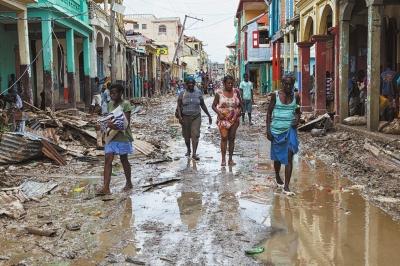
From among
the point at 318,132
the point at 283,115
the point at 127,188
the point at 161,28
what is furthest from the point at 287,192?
the point at 161,28

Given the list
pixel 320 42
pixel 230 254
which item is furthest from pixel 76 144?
pixel 320 42

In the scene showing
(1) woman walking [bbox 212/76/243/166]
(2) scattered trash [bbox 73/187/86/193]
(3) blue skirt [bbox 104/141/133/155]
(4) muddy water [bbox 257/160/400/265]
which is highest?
(1) woman walking [bbox 212/76/243/166]

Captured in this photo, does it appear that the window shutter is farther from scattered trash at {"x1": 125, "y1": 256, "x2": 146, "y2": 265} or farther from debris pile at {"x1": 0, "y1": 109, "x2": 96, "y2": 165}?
scattered trash at {"x1": 125, "y1": 256, "x2": 146, "y2": 265}

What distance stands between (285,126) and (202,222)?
206 cm

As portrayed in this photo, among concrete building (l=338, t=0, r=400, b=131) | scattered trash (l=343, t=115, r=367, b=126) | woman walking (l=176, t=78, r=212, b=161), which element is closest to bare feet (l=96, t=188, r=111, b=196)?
woman walking (l=176, t=78, r=212, b=161)

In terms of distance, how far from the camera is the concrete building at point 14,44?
Answer: 1620 cm

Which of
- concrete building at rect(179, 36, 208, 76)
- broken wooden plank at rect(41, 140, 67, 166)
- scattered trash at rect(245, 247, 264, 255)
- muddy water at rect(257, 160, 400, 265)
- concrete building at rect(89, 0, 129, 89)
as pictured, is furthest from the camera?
concrete building at rect(179, 36, 208, 76)

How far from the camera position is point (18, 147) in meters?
9.57

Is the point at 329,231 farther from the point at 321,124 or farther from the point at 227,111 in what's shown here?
the point at 321,124

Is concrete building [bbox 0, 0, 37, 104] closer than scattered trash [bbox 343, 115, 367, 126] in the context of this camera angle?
No

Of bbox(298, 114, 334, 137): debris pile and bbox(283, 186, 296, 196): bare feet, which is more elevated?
bbox(298, 114, 334, 137): debris pile

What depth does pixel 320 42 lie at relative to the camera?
1822cm

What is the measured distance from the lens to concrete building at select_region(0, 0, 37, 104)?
53.2ft

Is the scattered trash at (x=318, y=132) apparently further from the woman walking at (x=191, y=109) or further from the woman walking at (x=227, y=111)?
the woman walking at (x=227, y=111)
